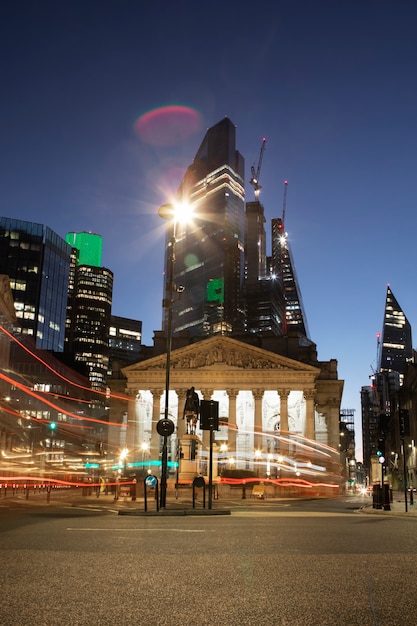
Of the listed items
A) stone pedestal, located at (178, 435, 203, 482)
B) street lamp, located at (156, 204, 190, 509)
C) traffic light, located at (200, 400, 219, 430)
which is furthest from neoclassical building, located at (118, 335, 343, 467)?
traffic light, located at (200, 400, 219, 430)

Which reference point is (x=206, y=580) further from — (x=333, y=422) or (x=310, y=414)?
(x=333, y=422)

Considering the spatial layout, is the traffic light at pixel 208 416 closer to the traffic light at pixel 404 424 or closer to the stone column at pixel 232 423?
the traffic light at pixel 404 424

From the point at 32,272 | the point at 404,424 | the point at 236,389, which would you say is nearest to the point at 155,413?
the point at 236,389

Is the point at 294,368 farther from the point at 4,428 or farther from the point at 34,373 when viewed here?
the point at 34,373

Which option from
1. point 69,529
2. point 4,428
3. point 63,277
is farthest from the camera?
point 63,277

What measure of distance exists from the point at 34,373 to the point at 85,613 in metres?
134

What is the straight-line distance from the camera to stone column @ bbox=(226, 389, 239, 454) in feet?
268

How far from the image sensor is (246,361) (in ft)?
275

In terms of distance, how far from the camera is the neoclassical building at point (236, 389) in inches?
3265

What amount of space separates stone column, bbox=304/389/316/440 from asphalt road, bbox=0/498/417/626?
235ft

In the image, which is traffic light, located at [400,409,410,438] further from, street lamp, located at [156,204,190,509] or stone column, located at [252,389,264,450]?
stone column, located at [252,389,264,450]

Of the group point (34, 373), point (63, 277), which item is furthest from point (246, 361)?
point (63, 277)

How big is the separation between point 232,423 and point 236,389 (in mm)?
4536

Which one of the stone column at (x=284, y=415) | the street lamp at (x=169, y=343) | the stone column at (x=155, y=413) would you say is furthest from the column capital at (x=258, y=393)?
the street lamp at (x=169, y=343)
